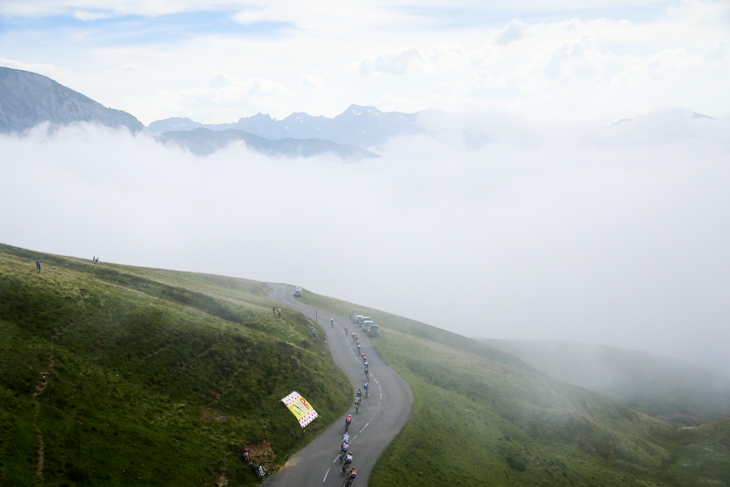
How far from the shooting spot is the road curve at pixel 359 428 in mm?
38250

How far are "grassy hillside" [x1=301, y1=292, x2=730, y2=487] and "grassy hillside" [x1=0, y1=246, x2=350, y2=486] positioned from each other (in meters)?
13.3

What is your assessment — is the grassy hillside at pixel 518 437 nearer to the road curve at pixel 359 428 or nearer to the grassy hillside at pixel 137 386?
the road curve at pixel 359 428

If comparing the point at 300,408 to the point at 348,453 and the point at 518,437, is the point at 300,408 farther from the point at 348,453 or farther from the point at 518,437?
the point at 518,437

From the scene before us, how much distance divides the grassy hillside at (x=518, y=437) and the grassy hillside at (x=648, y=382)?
60769 mm

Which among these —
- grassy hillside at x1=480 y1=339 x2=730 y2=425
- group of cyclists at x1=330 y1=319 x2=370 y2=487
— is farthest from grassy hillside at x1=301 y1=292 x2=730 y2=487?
grassy hillside at x1=480 y1=339 x2=730 y2=425

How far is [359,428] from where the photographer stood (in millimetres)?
48906

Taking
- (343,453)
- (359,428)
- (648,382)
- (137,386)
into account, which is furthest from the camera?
(648,382)

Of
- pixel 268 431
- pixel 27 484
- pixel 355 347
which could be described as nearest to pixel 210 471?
pixel 268 431

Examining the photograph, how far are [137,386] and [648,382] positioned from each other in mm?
198357

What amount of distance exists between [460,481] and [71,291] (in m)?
52.3

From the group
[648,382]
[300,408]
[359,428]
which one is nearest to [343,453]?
[359,428]

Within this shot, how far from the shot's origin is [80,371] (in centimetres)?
3841

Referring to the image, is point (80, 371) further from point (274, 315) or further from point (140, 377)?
point (274, 315)

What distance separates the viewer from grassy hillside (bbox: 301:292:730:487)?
1898 inches
